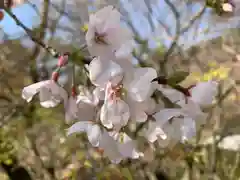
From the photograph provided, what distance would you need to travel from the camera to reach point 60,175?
1949 millimetres

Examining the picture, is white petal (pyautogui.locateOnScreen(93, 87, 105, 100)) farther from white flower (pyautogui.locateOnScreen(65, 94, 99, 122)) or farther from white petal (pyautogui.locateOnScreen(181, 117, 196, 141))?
white petal (pyautogui.locateOnScreen(181, 117, 196, 141))

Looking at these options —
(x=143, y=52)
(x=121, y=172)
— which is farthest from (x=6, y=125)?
(x=143, y=52)

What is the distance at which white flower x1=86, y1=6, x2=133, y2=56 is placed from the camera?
56cm

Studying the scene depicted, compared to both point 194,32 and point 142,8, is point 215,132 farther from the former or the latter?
point 142,8

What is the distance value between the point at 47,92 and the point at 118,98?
0.19 m

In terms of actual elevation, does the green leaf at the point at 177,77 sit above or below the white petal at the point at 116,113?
above

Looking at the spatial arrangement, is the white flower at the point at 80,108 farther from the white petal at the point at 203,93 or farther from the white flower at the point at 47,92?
the white petal at the point at 203,93

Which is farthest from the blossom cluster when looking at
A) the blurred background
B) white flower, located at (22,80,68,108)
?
the blurred background

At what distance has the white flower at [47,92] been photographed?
2.17ft

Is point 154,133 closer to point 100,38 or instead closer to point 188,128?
point 188,128

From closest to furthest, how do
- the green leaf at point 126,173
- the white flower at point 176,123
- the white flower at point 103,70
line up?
1. the white flower at point 103,70
2. the white flower at point 176,123
3. the green leaf at point 126,173

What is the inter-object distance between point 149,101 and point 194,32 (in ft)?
4.36

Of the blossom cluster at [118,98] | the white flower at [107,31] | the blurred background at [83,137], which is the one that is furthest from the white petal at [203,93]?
the blurred background at [83,137]

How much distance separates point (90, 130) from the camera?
66 centimetres
